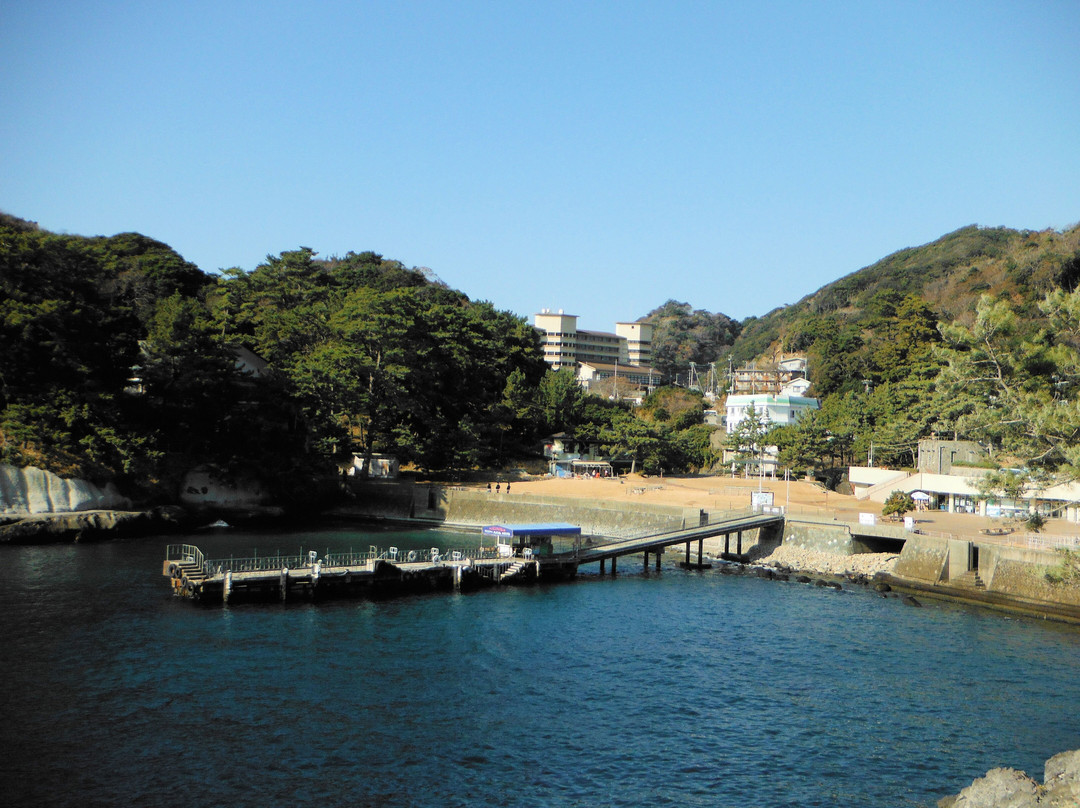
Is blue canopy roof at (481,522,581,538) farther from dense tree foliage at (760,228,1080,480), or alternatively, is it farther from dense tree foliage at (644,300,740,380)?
dense tree foliage at (644,300,740,380)

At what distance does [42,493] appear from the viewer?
5203cm

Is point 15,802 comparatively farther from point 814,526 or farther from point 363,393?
point 363,393

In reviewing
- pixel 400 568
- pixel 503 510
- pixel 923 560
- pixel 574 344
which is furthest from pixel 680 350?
pixel 400 568

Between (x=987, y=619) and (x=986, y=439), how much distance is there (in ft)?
27.6

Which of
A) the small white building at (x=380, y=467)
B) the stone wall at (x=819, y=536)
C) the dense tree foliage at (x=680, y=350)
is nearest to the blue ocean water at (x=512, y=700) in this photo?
the stone wall at (x=819, y=536)

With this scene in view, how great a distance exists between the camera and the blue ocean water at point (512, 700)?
20406 millimetres

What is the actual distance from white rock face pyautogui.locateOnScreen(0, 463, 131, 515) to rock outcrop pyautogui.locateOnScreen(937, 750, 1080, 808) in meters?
50.5

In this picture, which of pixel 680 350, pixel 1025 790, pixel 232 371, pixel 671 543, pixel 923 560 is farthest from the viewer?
pixel 680 350

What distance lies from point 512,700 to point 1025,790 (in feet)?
44.4

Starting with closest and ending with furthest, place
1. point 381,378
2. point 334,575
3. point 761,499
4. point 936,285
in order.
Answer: point 334,575 < point 761,499 < point 381,378 < point 936,285

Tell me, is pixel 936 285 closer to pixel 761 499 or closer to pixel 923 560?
pixel 761 499

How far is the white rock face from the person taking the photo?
51062 millimetres

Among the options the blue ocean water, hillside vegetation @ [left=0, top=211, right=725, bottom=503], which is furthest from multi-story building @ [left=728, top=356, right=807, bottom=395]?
the blue ocean water

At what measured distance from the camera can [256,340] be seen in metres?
76.5
